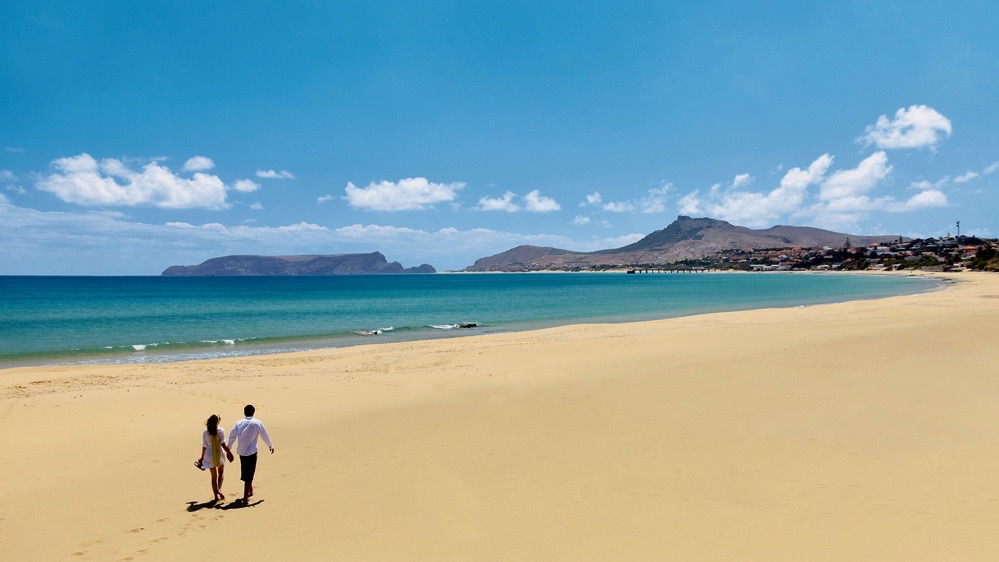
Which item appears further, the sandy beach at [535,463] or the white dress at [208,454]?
the white dress at [208,454]

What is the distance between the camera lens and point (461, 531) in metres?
7.01

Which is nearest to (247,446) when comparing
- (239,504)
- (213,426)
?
(213,426)

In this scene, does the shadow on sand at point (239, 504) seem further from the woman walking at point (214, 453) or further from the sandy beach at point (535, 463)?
the woman walking at point (214, 453)

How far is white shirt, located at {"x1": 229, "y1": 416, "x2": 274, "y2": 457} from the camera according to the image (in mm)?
8227

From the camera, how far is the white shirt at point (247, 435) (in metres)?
8.23

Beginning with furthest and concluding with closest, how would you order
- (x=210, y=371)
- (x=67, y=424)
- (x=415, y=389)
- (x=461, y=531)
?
(x=210, y=371) → (x=415, y=389) → (x=67, y=424) → (x=461, y=531)

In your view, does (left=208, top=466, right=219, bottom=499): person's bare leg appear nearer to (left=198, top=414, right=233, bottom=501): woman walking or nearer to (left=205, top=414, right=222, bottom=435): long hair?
(left=198, top=414, right=233, bottom=501): woman walking

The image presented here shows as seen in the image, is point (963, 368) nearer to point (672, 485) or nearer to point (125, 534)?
point (672, 485)

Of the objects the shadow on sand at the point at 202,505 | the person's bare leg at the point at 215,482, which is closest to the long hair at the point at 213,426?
the person's bare leg at the point at 215,482

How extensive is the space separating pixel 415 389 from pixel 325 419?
3405mm

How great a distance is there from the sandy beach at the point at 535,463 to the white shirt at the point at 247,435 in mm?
773

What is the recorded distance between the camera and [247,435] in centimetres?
831

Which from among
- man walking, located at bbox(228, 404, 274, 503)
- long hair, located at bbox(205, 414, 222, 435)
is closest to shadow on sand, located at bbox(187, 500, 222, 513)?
man walking, located at bbox(228, 404, 274, 503)

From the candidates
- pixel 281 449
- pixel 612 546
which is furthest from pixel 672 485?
pixel 281 449
